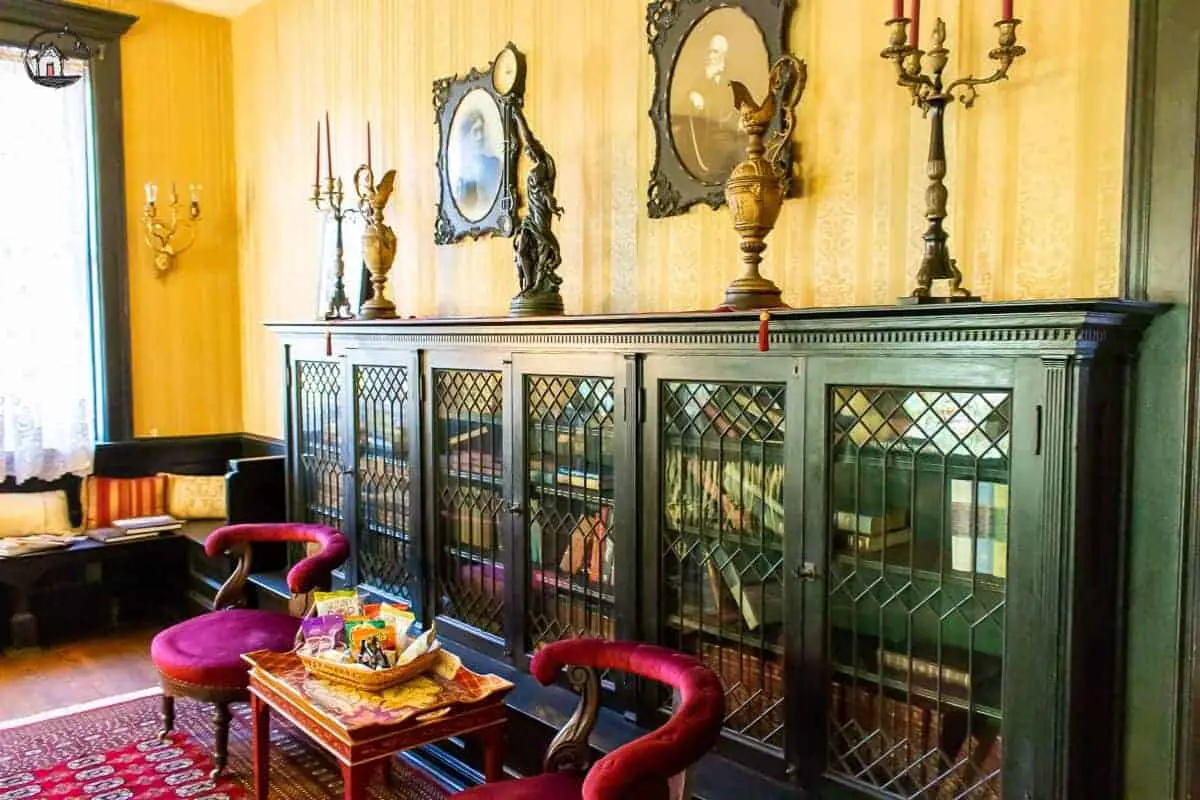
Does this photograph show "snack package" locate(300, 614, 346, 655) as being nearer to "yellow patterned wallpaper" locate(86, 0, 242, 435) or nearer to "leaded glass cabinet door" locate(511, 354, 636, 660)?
"leaded glass cabinet door" locate(511, 354, 636, 660)

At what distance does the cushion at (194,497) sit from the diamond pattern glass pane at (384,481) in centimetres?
189

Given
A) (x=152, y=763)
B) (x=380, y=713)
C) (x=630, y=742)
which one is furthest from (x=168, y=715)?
(x=630, y=742)

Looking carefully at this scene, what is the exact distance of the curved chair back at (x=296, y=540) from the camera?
3.42m

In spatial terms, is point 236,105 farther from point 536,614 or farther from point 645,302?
point 536,614

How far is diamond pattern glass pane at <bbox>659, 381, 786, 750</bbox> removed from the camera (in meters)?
2.34

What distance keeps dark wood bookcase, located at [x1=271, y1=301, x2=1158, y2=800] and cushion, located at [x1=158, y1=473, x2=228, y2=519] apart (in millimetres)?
2757

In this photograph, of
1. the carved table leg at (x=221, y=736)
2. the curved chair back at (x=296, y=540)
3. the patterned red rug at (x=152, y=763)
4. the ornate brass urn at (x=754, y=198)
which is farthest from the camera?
the curved chair back at (x=296, y=540)

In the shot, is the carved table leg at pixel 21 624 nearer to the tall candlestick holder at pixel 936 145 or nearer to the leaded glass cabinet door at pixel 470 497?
the leaded glass cabinet door at pixel 470 497

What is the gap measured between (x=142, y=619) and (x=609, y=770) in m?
4.16

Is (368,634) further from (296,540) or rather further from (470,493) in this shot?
(296,540)

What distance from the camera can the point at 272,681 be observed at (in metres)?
2.71

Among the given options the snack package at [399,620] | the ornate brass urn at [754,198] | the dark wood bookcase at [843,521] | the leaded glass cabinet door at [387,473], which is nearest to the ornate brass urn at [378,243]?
the leaded glass cabinet door at [387,473]

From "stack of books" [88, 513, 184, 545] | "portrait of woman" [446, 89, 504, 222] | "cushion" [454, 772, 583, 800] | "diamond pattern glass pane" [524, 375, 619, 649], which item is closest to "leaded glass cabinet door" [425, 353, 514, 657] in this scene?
"diamond pattern glass pane" [524, 375, 619, 649]

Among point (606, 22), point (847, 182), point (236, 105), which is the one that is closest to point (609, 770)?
point (847, 182)
